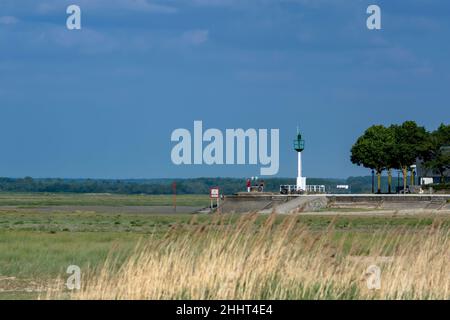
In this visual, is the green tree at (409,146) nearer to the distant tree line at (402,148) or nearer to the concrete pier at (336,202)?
the distant tree line at (402,148)

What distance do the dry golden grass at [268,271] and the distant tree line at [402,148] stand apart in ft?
308

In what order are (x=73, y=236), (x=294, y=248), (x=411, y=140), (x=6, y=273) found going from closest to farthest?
(x=294, y=248) < (x=6, y=273) < (x=73, y=236) < (x=411, y=140)

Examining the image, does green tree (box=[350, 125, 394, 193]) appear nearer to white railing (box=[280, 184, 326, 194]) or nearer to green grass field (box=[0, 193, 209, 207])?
green grass field (box=[0, 193, 209, 207])

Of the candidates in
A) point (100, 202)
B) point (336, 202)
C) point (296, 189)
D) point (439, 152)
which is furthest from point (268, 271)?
point (100, 202)

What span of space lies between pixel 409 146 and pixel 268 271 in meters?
100

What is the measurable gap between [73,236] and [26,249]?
7.65 m

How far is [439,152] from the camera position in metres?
113

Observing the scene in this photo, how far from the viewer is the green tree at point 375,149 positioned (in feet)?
389

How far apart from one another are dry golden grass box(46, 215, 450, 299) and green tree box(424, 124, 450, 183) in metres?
93.9

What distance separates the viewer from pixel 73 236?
3947 centimetres

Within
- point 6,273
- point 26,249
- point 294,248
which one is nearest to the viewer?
point 294,248

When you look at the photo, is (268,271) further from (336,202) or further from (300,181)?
(300,181)
